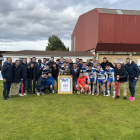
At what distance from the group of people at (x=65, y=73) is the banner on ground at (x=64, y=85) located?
15.3 inches

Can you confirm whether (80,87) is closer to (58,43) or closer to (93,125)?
(93,125)

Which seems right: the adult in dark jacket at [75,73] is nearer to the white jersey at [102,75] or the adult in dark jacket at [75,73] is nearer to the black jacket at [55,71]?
the black jacket at [55,71]

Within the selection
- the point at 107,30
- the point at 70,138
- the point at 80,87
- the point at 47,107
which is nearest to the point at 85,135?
the point at 70,138

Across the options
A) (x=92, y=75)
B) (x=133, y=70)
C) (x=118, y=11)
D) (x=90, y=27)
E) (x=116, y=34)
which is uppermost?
(x=118, y=11)

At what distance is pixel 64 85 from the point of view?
27.6 feet

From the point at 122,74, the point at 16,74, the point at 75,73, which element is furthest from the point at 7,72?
the point at 122,74

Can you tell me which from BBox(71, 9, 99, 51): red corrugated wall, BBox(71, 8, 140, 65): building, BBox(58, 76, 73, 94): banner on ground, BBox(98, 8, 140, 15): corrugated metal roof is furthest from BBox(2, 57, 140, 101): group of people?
BBox(98, 8, 140, 15): corrugated metal roof

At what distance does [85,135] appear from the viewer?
135 inches

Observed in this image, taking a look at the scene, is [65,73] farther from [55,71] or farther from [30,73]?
[30,73]

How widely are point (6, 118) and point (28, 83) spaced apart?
3.71 metres

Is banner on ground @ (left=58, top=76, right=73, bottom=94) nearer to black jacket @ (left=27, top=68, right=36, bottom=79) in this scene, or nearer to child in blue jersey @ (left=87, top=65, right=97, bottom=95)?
child in blue jersey @ (left=87, top=65, right=97, bottom=95)

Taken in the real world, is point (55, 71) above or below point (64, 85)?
above

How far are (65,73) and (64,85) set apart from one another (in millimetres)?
774

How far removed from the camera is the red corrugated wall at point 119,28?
2150 centimetres
